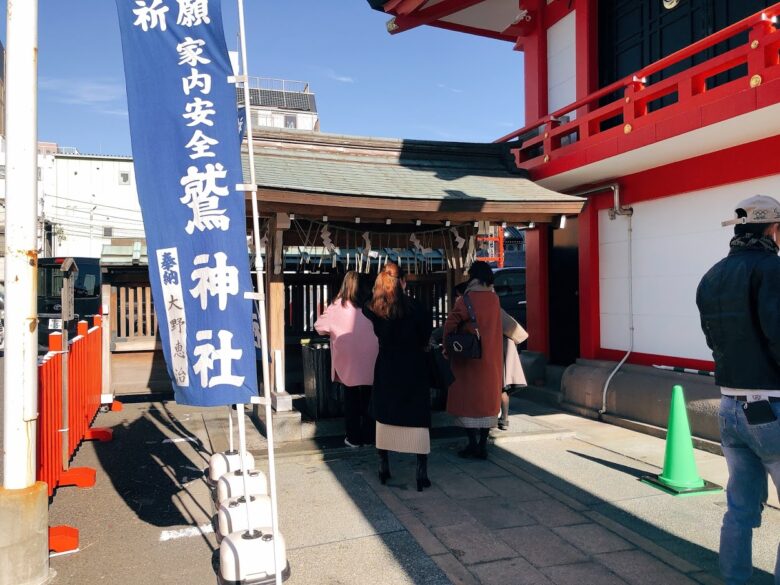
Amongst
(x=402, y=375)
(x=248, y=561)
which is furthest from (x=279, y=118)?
(x=248, y=561)

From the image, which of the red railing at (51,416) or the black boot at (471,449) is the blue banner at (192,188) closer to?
the red railing at (51,416)

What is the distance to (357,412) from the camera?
6.62m

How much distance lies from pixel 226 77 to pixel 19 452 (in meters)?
2.51

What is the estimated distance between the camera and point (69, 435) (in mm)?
5969

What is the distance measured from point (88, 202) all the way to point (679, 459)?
129 ft

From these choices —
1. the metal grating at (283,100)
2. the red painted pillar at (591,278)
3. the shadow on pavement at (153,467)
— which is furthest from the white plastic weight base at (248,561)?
the metal grating at (283,100)

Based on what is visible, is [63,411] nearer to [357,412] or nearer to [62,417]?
[62,417]

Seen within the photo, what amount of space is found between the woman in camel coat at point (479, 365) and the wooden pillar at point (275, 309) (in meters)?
→ 2.09

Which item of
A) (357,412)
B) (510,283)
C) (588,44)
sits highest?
(588,44)

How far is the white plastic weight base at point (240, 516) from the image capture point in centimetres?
386

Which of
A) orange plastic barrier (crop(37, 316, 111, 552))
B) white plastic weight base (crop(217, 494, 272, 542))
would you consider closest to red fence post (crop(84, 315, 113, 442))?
orange plastic barrier (crop(37, 316, 111, 552))

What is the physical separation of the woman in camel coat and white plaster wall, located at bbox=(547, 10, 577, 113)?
580 cm

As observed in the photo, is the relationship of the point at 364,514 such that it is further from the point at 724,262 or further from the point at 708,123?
the point at 708,123

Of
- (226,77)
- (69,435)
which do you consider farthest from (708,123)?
(69,435)
